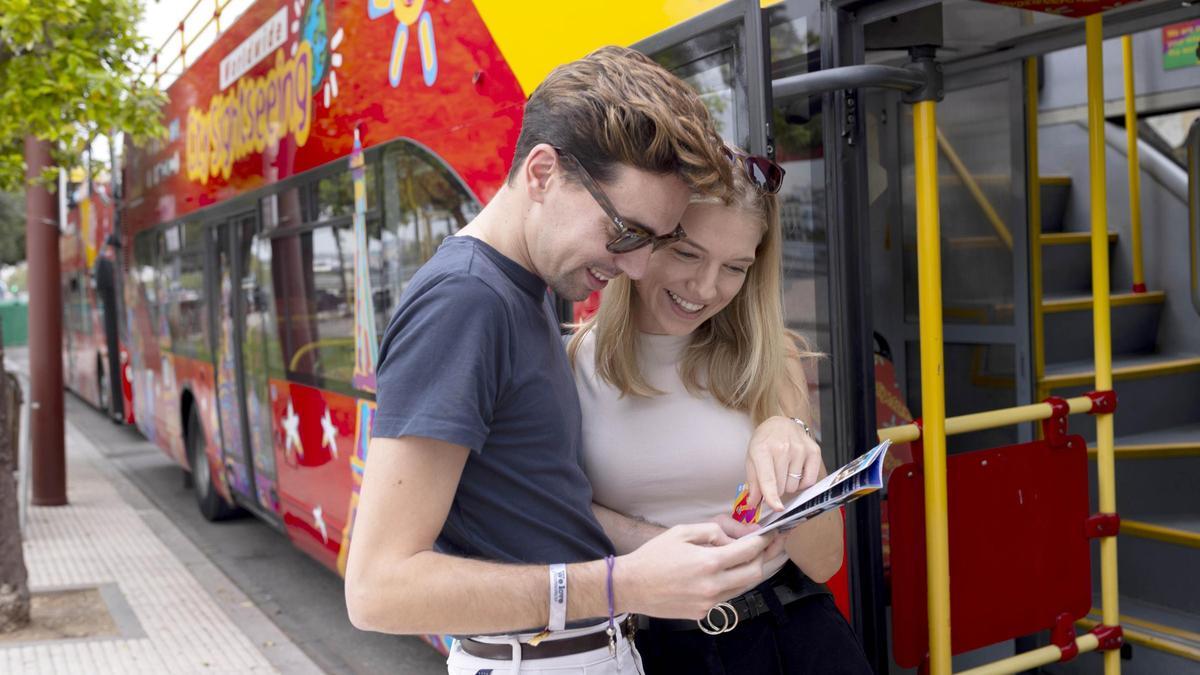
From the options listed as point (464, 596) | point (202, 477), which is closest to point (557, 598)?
point (464, 596)

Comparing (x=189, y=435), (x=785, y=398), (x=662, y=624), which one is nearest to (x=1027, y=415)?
(x=785, y=398)

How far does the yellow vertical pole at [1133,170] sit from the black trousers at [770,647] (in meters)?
3.03

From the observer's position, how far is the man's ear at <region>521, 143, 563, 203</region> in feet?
4.98

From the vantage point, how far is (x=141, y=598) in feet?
20.3

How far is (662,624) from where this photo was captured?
6.48 feet

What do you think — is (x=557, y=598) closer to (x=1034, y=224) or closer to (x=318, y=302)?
(x=1034, y=224)

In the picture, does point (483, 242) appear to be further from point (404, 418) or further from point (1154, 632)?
point (1154, 632)

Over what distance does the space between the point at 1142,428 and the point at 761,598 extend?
2.77 metres

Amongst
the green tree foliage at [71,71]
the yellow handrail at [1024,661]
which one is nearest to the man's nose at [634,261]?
the yellow handrail at [1024,661]

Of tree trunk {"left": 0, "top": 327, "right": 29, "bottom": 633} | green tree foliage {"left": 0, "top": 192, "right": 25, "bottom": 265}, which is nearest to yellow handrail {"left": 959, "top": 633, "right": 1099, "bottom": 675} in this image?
tree trunk {"left": 0, "top": 327, "right": 29, "bottom": 633}

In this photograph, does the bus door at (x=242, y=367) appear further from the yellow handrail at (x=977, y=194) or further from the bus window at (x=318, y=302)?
the yellow handrail at (x=977, y=194)

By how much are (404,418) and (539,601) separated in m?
0.30

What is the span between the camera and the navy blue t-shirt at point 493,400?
1382mm

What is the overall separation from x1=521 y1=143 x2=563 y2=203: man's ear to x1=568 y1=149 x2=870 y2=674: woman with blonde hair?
1.24ft
